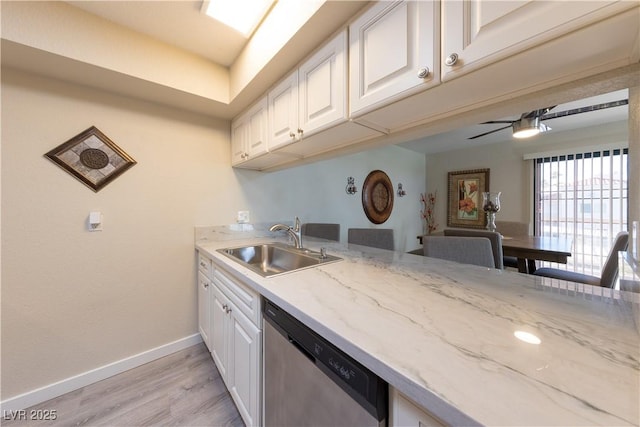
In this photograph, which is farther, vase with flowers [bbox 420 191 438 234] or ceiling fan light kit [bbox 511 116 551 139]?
vase with flowers [bbox 420 191 438 234]

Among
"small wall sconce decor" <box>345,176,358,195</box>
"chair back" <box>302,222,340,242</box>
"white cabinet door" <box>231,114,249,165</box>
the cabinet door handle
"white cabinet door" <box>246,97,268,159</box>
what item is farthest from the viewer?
"small wall sconce decor" <box>345,176,358,195</box>

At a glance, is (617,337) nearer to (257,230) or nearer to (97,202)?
(257,230)

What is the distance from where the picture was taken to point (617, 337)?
0.56 m

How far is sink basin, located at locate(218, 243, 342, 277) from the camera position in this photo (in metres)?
1.55

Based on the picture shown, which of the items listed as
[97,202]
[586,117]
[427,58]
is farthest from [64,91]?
[586,117]

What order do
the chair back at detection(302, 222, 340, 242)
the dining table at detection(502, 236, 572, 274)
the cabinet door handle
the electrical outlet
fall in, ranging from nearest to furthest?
the cabinet door handle, the dining table at detection(502, 236, 572, 274), the electrical outlet, the chair back at detection(302, 222, 340, 242)

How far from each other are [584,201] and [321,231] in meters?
3.56

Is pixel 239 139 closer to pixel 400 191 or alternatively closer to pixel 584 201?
pixel 400 191

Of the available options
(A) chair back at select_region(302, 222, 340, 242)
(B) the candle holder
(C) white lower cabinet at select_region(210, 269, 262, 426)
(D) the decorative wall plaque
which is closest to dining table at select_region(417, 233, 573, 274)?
(B) the candle holder

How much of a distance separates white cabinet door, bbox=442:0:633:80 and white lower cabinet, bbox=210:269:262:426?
1156 mm

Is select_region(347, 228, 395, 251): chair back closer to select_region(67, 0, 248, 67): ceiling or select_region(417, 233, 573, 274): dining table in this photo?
select_region(417, 233, 573, 274): dining table

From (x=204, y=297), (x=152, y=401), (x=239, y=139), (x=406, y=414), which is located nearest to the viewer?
(x=406, y=414)

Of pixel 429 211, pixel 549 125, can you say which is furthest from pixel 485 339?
pixel 429 211

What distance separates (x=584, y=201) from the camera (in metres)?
3.03
